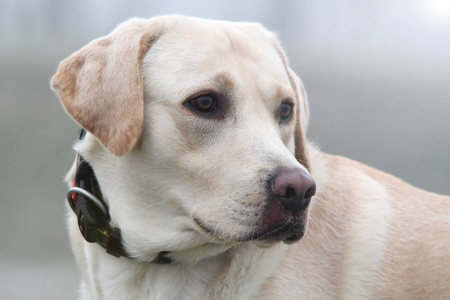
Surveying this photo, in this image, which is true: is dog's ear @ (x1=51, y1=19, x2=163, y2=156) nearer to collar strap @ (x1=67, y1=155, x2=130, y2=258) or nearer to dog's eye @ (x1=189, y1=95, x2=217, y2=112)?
dog's eye @ (x1=189, y1=95, x2=217, y2=112)

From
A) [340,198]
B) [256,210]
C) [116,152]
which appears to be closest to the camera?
[256,210]

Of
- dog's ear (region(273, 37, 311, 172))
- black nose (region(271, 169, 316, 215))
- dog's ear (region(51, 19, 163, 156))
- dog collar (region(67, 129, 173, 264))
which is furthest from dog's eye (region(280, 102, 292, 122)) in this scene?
dog collar (region(67, 129, 173, 264))

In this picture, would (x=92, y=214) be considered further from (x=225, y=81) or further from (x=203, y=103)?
(x=225, y=81)

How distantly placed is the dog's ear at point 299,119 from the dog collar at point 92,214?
0.87 meters

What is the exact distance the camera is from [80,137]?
9.73 ft

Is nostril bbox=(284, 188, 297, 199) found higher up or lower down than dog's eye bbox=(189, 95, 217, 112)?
lower down

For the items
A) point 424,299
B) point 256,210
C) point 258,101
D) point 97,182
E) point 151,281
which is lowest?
point 424,299

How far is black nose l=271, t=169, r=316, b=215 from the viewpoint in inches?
88.4

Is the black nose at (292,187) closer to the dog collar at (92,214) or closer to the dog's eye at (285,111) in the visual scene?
the dog's eye at (285,111)

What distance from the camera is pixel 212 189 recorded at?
2436mm

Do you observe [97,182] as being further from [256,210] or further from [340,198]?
[340,198]

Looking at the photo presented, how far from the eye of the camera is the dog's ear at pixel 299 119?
303 cm

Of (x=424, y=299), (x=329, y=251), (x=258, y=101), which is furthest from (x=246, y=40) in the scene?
(x=424, y=299)

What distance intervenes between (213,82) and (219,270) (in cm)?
90
